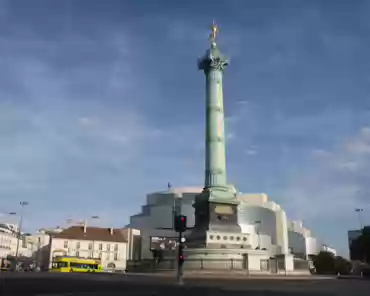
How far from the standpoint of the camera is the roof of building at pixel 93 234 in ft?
307

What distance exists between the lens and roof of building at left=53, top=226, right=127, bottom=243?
3688 inches

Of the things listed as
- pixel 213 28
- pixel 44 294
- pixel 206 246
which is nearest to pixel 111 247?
pixel 206 246

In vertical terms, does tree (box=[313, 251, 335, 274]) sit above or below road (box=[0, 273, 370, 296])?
above

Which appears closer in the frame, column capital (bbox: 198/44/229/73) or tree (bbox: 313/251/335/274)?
column capital (bbox: 198/44/229/73)

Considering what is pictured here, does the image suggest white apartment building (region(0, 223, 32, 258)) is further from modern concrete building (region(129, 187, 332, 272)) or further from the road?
the road

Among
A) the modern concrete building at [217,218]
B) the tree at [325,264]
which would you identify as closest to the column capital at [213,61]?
the modern concrete building at [217,218]

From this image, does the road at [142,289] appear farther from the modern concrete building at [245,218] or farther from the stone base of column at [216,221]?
the modern concrete building at [245,218]

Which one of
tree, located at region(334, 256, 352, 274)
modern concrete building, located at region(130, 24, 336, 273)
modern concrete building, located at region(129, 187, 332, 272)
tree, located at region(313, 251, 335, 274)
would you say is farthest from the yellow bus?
tree, located at region(334, 256, 352, 274)

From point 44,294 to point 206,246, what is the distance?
4349cm

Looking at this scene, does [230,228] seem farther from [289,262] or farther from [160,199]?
[160,199]

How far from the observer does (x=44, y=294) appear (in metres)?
13.8

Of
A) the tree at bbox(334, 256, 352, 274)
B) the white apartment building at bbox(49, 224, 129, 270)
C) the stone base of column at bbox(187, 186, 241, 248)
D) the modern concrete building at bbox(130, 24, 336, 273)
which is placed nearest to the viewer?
the modern concrete building at bbox(130, 24, 336, 273)

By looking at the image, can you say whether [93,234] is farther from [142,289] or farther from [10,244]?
[142,289]

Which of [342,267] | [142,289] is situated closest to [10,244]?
[342,267]
